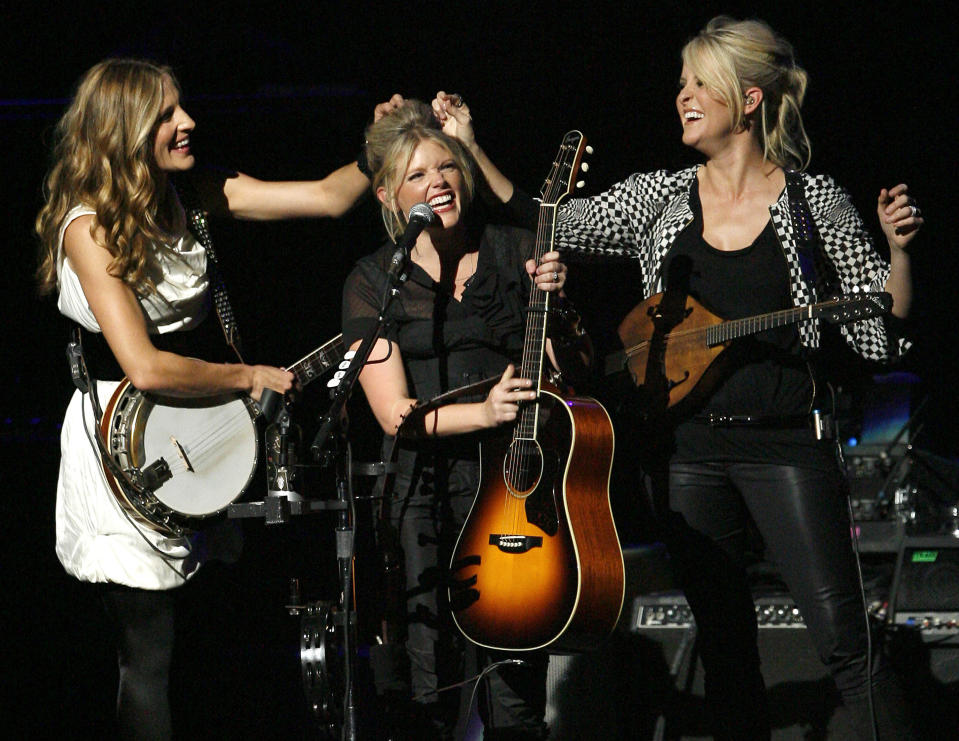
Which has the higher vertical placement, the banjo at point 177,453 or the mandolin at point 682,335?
the mandolin at point 682,335

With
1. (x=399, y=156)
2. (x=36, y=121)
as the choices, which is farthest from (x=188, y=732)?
(x=36, y=121)

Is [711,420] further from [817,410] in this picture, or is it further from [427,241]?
[427,241]

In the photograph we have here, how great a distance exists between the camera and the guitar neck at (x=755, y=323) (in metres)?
2.72

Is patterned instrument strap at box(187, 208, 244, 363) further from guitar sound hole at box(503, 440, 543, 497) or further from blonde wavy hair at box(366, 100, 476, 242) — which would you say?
guitar sound hole at box(503, 440, 543, 497)

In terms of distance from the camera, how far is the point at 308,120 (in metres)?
4.80

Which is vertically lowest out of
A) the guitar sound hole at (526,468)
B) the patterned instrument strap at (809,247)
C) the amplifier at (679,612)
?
the amplifier at (679,612)

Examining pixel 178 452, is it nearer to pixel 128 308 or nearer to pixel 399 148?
pixel 128 308

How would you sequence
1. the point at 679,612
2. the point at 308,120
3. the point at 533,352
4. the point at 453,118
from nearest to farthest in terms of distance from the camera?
the point at 533,352
the point at 453,118
the point at 679,612
the point at 308,120

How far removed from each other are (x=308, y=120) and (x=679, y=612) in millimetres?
2859

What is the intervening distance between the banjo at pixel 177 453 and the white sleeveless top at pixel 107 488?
6 cm

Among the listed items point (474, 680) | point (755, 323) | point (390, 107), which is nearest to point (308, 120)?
point (390, 107)

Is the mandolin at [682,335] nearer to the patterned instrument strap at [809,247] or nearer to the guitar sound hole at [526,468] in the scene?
the patterned instrument strap at [809,247]

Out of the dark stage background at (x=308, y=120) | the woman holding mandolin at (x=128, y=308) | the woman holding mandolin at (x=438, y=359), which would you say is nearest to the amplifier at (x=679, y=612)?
the dark stage background at (x=308, y=120)

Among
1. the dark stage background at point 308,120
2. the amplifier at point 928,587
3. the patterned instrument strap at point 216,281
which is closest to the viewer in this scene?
the patterned instrument strap at point 216,281
